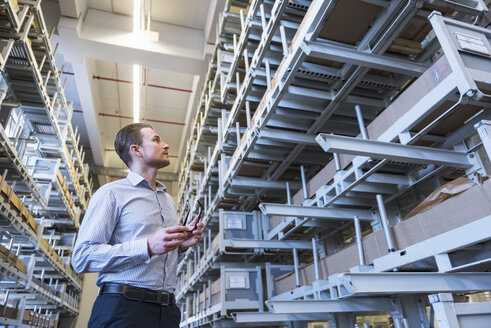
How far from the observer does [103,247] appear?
1440 millimetres

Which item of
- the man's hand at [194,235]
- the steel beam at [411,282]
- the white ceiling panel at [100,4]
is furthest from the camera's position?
the white ceiling panel at [100,4]

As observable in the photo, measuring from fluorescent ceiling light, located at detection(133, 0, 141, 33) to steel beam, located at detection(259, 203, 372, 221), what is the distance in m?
7.46

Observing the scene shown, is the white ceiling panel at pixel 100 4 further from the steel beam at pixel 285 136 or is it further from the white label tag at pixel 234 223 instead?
the steel beam at pixel 285 136

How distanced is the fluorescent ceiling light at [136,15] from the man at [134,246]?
27.8 ft

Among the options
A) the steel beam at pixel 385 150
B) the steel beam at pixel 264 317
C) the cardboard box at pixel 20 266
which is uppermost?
the cardboard box at pixel 20 266

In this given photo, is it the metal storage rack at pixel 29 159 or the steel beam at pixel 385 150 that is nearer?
the steel beam at pixel 385 150

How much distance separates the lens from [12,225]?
19.1 ft

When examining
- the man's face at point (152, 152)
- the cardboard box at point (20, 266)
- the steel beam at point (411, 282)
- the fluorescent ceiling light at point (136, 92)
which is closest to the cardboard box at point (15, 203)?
the cardboard box at point (20, 266)

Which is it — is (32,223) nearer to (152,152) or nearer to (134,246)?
(152,152)

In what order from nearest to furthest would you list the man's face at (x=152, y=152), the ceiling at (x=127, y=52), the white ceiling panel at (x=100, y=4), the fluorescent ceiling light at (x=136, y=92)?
the man's face at (x=152, y=152) → the ceiling at (x=127, y=52) → the white ceiling panel at (x=100, y=4) → the fluorescent ceiling light at (x=136, y=92)

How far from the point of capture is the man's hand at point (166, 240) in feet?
4.54

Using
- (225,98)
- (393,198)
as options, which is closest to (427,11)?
(393,198)

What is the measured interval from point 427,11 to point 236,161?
2.95 meters

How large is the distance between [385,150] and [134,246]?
80.2 inches
